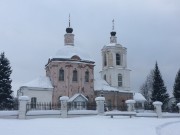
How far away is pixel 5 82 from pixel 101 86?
12.9m

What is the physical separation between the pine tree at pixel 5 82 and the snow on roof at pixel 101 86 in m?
11.4

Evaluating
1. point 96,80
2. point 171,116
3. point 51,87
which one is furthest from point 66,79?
point 171,116

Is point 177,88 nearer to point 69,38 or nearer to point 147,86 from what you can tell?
point 147,86

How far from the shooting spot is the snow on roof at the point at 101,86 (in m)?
40.6

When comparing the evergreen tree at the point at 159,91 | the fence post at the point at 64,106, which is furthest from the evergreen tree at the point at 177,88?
the fence post at the point at 64,106

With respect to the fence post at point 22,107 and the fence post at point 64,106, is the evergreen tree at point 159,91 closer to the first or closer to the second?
the fence post at point 64,106

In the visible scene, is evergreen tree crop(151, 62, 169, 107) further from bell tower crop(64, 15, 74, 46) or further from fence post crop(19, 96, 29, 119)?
fence post crop(19, 96, 29, 119)

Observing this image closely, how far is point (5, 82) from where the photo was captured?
34.7 metres

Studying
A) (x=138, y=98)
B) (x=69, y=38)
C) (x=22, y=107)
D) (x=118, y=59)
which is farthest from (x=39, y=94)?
(x=22, y=107)

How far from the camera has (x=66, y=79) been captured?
39062mm

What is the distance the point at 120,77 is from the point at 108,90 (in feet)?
14.3

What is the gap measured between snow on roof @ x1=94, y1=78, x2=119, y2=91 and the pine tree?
1144 cm

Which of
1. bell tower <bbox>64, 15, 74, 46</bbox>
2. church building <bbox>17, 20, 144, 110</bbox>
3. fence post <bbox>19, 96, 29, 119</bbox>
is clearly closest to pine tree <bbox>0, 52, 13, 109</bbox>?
church building <bbox>17, 20, 144, 110</bbox>

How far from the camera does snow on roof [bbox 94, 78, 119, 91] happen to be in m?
40.6
